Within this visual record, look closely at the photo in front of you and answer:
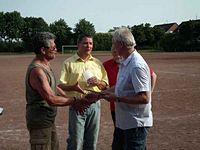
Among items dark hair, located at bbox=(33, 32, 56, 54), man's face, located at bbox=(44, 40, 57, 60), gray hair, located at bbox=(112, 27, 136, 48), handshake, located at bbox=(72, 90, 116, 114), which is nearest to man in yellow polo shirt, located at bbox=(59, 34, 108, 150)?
handshake, located at bbox=(72, 90, 116, 114)

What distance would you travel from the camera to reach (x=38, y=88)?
158 inches

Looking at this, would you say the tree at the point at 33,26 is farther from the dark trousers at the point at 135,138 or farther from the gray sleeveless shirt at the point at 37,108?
the dark trousers at the point at 135,138

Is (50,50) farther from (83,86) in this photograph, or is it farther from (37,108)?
(83,86)

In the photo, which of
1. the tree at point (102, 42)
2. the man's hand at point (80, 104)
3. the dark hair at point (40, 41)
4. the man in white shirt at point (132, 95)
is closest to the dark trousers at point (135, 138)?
the man in white shirt at point (132, 95)

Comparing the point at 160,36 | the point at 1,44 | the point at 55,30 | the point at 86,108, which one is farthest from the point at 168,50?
the point at 86,108

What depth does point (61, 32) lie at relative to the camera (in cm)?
10031

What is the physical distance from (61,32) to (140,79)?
321 ft

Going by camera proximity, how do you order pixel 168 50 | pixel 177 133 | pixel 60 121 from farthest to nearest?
pixel 168 50, pixel 60 121, pixel 177 133

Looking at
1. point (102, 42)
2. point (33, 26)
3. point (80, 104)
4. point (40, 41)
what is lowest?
point (102, 42)

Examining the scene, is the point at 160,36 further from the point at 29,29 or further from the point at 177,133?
the point at 177,133

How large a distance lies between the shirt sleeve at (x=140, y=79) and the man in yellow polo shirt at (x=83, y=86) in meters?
1.35

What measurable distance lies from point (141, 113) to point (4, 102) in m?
8.85

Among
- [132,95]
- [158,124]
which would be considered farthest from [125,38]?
[158,124]

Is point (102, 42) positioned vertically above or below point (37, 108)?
below
